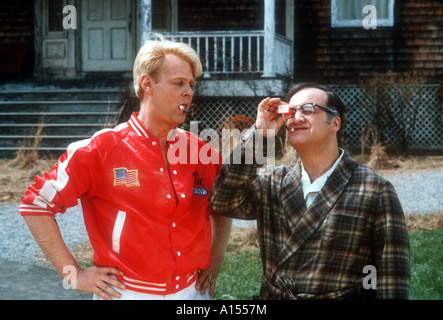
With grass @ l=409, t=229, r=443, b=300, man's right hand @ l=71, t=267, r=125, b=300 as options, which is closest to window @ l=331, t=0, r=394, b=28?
grass @ l=409, t=229, r=443, b=300

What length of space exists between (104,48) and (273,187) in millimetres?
11162

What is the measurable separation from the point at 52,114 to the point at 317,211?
30.0 ft

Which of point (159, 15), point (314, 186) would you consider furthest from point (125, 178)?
point (159, 15)

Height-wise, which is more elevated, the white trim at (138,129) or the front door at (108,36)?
the front door at (108,36)

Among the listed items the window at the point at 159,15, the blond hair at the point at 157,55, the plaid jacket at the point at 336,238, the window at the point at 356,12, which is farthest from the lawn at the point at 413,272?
the window at the point at 159,15

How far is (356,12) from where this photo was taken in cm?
1277

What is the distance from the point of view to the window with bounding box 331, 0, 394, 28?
A: 12484 mm

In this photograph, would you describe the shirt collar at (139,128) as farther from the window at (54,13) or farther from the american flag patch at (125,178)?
the window at (54,13)

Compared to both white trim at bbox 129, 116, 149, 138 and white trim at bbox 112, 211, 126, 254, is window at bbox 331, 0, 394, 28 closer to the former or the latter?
white trim at bbox 129, 116, 149, 138

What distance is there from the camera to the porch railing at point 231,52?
37.1ft

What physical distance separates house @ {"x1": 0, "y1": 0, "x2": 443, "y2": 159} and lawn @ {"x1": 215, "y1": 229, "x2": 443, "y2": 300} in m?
5.42

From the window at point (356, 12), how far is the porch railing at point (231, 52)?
4.11 ft

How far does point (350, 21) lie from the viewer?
12.6 meters

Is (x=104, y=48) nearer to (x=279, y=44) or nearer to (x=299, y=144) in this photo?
(x=279, y=44)
